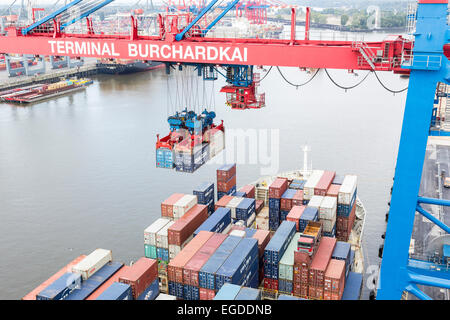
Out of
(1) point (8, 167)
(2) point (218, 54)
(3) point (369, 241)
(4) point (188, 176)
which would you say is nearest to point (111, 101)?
(1) point (8, 167)

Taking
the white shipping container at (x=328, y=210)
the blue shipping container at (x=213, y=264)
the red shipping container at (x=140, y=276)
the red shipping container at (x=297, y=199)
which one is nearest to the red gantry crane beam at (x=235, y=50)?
the blue shipping container at (x=213, y=264)

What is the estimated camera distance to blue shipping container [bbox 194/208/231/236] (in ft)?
68.9

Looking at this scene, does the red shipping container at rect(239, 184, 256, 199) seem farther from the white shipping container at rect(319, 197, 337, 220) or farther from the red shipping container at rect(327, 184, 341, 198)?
the white shipping container at rect(319, 197, 337, 220)

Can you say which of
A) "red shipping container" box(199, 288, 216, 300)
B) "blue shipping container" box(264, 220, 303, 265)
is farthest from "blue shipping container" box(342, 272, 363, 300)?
"red shipping container" box(199, 288, 216, 300)

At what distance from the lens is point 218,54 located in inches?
555

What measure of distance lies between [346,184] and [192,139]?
31.0 feet

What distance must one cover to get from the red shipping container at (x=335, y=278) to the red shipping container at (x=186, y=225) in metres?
6.60

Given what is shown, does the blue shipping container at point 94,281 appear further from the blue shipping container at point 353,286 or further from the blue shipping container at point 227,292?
the blue shipping container at point 353,286

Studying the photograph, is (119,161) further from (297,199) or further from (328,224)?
(328,224)


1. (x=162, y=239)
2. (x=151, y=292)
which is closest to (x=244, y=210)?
(x=162, y=239)

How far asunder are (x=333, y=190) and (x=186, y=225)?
8773 millimetres

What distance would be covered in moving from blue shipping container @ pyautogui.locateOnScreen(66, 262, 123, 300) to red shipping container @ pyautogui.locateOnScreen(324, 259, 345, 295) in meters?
8.43

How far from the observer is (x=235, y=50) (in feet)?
45.9

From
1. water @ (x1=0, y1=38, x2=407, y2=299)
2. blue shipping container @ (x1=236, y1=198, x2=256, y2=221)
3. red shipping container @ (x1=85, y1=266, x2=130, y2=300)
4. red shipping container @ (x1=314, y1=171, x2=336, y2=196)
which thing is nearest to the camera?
red shipping container @ (x1=85, y1=266, x2=130, y2=300)
